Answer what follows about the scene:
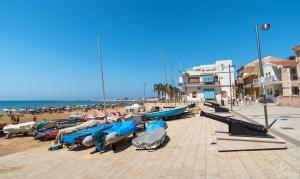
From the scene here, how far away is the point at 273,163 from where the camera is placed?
24.3 ft

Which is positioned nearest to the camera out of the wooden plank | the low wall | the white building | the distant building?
the wooden plank

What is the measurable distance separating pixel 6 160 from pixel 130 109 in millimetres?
24131

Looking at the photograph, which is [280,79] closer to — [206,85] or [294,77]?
[294,77]

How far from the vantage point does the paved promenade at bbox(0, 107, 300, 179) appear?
23.2 ft

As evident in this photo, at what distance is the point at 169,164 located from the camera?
8.52m

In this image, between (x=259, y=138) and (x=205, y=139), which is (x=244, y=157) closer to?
(x=259, y=138)

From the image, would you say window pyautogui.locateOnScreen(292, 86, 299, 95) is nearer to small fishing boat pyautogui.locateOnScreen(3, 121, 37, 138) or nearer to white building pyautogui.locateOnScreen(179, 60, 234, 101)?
white building pyautogui.locateOnScreen(179, 60, 234, 101)

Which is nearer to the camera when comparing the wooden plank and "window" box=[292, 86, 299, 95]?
the wooden plank

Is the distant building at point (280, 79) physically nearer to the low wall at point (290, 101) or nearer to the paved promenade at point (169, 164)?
the low wall at point (290, 101)

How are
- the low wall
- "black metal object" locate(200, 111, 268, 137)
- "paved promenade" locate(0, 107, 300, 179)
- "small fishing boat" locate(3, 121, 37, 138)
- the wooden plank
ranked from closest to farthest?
1. "paved promenade" locate(0, 107, 300, 179)
2. the wooden plank
3. "black metal object" locate(200, 111, 268, 137)
4. "small fishing boat" locate(3, 121, 37, 138)
5. the low wall

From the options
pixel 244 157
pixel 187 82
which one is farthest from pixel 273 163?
pixel 187 82

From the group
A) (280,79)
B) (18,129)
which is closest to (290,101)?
(280,79)

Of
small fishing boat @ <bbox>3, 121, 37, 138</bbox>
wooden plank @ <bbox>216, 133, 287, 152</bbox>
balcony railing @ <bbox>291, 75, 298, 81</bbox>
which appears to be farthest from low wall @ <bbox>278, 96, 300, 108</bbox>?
small fishing boat @ <bbox>3, 121, 37, 138</bbox>

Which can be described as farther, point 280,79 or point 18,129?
point 280,79
